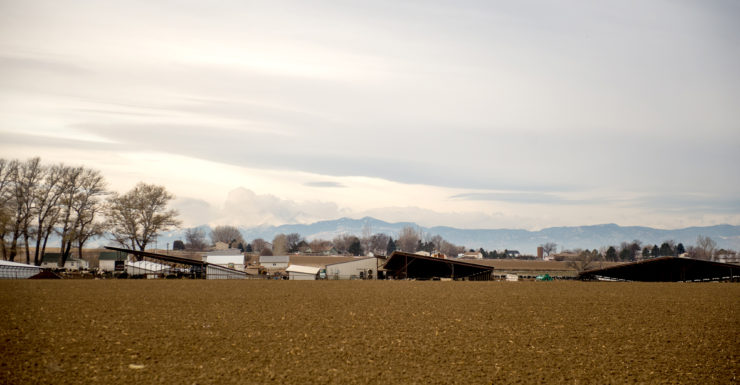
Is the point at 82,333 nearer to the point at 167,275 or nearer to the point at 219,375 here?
the point at 219,375

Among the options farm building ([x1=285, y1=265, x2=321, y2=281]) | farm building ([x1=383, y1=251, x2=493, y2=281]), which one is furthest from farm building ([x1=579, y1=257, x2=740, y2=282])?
farm building ([x1=285, y1=265, x2=321, y2=281])

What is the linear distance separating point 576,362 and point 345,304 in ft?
55.8

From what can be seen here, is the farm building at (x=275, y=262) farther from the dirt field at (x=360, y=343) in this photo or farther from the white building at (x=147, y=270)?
the dirt field at (x=360, y=343)

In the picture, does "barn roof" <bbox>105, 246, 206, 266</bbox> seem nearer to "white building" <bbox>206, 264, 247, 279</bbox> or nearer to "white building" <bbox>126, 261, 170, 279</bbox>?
"white building" <bbox>206, 264, 247, 279</bbox>

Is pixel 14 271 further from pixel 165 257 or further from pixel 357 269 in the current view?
pixel 357 269

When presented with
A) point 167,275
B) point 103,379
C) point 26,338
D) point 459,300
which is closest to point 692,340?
point 459,300

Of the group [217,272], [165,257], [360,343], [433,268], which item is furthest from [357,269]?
[360,343]

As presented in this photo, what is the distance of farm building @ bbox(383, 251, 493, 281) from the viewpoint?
215ft

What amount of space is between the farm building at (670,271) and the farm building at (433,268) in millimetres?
14658

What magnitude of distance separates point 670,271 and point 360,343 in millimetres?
62188

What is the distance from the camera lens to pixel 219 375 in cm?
1398

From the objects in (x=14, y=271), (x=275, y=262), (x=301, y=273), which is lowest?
(x=275, y=262)

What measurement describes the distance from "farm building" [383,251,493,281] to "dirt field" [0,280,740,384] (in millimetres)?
34353

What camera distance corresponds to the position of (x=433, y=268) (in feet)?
237
